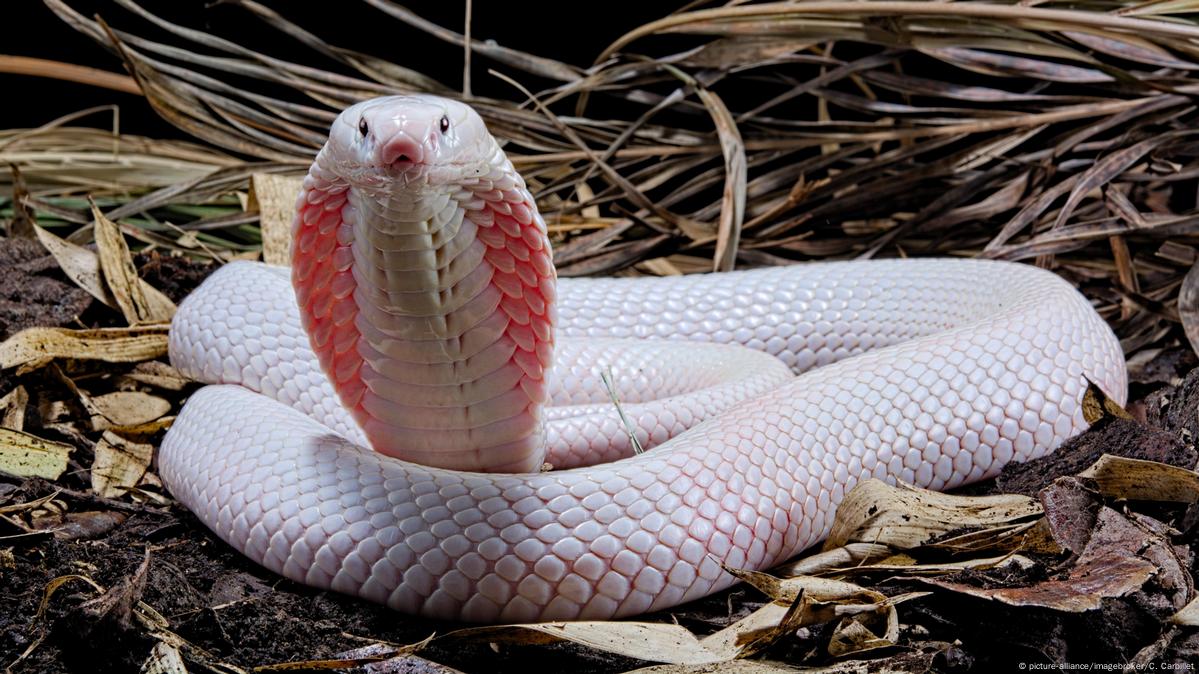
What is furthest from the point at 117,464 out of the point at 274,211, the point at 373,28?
the point at 373,28

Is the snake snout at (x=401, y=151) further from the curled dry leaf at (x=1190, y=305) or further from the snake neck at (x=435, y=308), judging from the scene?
the curled dry leaf at (x=1190, y=305)

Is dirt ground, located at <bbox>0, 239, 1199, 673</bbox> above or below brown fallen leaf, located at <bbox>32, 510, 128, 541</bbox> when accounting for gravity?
above

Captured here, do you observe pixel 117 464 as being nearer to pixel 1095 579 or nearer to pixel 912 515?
pixel 912 515

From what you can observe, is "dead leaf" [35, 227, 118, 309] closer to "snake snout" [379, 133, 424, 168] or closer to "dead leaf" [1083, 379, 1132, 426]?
"snake snout" [379, 133, 424, 168]

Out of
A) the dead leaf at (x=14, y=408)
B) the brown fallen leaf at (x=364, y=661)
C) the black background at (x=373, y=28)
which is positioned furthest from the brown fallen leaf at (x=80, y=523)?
the black background at (x=373, y=28)

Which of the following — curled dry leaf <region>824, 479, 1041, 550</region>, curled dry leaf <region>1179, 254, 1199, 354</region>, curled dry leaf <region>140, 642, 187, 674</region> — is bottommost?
curled dry leaf <region>140, 642, 187, 674</region>

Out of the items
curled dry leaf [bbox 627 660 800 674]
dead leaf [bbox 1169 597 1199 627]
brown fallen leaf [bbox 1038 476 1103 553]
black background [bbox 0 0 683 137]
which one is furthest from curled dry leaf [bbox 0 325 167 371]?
dead leaf [bbox 1169 597 1199 627]

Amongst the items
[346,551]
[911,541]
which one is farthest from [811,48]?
[346,551]
